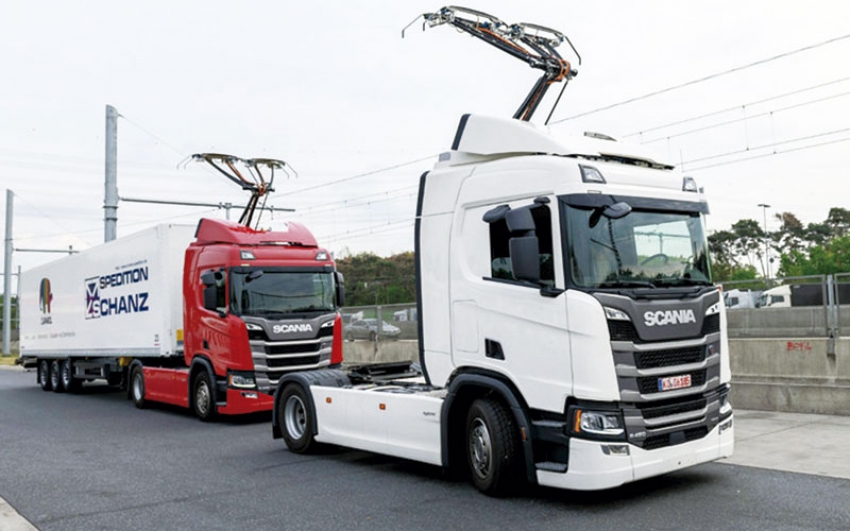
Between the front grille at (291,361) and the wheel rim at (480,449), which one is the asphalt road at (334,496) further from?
the front grille at (291,361)

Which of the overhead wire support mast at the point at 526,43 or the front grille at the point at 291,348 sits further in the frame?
the front grille at the point at 291,348

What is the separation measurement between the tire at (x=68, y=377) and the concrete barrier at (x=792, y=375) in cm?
1603

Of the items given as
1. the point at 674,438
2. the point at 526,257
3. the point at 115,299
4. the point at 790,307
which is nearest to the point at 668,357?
the point at 674,438

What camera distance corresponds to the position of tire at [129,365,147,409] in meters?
16.6

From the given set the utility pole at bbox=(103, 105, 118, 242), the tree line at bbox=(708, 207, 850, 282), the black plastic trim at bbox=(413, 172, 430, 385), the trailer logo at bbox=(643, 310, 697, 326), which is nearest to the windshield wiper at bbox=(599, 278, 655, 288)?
the trailer logo at bbox=(643, 310, 697, 326)

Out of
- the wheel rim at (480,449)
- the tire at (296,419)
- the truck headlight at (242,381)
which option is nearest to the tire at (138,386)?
the truck headlight at (242,381)

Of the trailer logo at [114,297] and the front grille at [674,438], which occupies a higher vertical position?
the trailer logo at [114,297]

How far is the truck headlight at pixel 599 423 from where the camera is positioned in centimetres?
662

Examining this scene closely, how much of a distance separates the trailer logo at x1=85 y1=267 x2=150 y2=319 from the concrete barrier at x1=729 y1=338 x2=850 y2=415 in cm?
1117

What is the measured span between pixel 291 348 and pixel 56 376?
11.8 m

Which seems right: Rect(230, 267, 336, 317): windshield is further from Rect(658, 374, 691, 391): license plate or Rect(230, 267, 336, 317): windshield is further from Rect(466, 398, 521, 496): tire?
Rect(658, 374, 691, 391): license plate

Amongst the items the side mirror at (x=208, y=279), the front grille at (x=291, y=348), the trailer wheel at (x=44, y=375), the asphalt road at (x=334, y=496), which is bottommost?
the asphalt road at (x=334, y=496)

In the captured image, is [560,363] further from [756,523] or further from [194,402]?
[194,402]

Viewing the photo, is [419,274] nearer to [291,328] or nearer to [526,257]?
[526,257]
